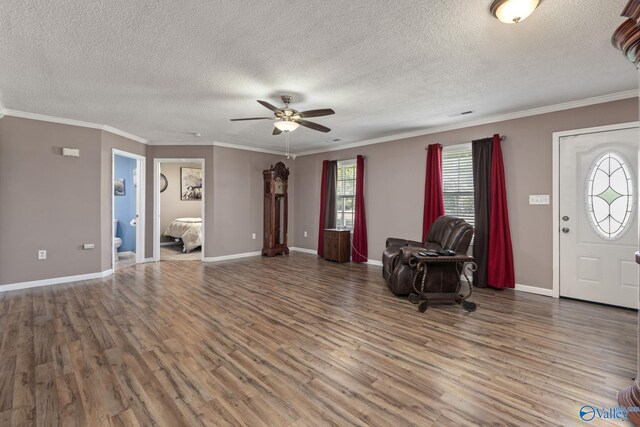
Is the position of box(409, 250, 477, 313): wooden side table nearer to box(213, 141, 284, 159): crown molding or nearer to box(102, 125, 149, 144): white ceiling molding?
box(213, 141, 284, 159): crown molding

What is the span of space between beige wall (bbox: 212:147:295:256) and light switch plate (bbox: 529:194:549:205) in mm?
5111

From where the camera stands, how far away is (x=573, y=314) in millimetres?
3201

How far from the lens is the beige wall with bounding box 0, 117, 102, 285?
4004 mm

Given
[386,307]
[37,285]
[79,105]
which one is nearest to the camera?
[386,307]

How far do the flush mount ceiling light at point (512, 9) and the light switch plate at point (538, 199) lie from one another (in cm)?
270

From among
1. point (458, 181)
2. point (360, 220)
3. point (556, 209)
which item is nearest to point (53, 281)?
point (360, 220)

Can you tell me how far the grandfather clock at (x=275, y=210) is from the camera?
21.8 feet

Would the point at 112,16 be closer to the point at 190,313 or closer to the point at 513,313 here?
the point at 190,313

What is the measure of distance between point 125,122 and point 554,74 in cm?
553

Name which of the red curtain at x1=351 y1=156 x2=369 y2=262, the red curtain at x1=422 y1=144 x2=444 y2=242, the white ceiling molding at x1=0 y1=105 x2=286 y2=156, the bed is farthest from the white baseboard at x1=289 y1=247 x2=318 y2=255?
the red curtain at x1=422 y1=144 x2=444 y2=242

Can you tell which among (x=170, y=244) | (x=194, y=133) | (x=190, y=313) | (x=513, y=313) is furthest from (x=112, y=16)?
(x=170, y=244)

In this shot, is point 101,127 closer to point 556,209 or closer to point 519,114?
point 519,114

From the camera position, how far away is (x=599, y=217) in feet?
11.5

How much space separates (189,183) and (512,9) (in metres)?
8.59
